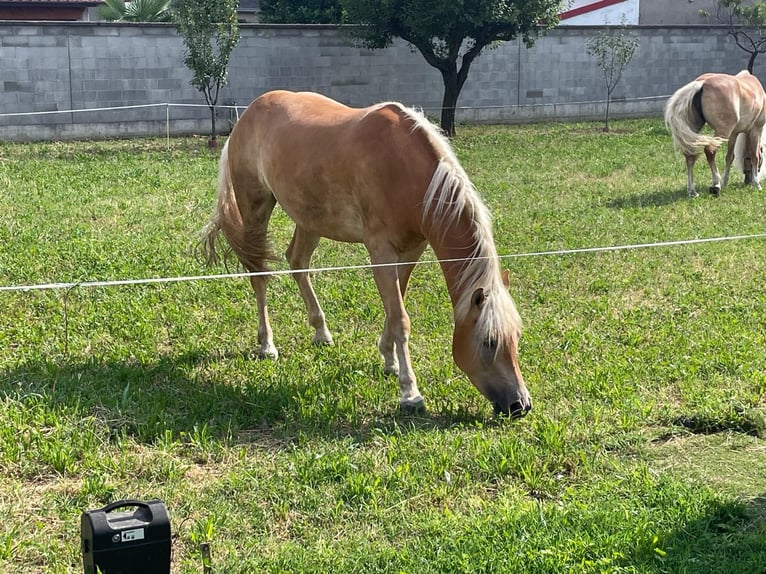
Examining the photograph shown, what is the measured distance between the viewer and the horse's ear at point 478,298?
4.71 meters

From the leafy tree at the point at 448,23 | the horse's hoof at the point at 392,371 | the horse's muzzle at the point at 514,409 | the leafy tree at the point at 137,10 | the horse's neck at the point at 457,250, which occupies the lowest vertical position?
the horse's hoof at the point at 392,371

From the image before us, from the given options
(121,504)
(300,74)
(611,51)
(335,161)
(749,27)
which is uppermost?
(749,27)

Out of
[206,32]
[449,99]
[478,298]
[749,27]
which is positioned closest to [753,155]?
Result: [478,298]

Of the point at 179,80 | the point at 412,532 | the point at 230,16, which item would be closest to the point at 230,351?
the point at 412,532

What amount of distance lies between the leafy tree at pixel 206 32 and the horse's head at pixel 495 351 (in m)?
15.1

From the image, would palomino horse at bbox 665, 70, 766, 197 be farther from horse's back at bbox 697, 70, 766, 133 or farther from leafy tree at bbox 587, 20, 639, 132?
leafy tree at bbox 587, 20, 639, 132

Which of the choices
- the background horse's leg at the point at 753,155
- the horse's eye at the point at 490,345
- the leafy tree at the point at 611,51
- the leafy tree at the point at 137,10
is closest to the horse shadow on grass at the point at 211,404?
the horse's eye at the point at 490,345

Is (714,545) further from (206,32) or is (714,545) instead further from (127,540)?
(206,32)

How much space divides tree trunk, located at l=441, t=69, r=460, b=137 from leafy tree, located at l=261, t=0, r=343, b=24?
7672 millimetres

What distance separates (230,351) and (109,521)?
326cm

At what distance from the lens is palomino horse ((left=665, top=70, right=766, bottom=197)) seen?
40.2 ft

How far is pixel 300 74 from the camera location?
23281 mm

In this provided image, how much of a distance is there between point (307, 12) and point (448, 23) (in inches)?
403

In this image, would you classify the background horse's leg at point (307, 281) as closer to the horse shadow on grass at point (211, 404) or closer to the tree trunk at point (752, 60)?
the horse shadow on grass at point (211, 404)
